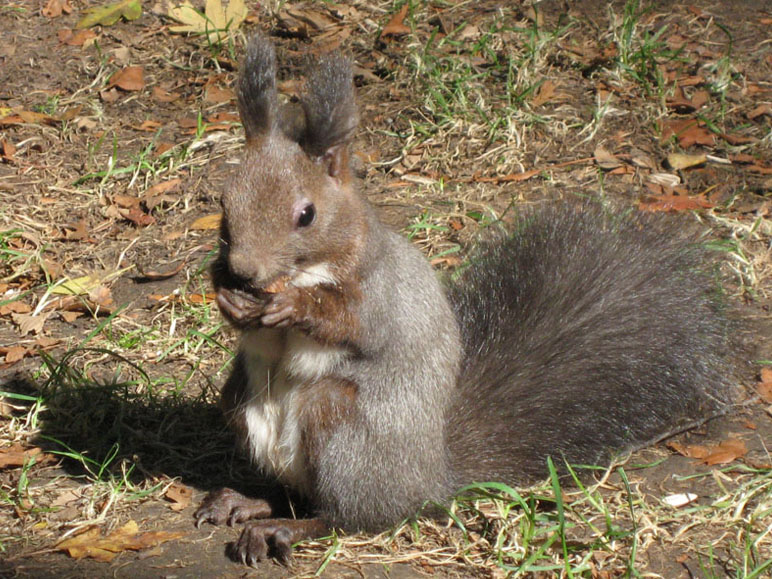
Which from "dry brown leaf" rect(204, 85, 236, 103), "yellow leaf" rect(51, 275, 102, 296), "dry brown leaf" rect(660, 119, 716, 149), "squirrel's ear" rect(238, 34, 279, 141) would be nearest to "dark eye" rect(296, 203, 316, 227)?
"squirrel's ear" rect(238, 34, 279, 141)

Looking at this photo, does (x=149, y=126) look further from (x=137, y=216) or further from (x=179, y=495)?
(x=179, y=495)

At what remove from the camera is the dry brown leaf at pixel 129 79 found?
583cm

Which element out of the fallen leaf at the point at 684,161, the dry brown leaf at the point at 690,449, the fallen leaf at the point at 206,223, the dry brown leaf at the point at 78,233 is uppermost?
the fallen leaf at the point at 684,161

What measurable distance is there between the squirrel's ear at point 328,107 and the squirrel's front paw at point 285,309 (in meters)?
0.40

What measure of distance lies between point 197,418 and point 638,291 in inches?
66.2

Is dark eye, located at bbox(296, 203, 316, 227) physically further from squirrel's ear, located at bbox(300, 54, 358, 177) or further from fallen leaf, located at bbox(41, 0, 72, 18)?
fallen leaf, located at bbox(41, 0, 72, 18)

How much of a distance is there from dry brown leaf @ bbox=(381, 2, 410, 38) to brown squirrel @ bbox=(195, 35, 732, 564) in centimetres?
271

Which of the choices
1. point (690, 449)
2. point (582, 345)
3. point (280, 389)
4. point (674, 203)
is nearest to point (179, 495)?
point (280, 389)

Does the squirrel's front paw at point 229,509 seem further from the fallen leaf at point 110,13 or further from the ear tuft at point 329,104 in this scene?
the fallen leaf at point 110,13

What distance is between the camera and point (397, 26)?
5.93 m

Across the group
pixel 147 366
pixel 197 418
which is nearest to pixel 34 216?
pixel 147 366

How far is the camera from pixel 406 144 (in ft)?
17.2

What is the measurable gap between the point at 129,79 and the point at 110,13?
722 mm

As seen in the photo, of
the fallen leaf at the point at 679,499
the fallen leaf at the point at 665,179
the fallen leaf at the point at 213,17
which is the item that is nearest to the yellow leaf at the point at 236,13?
the fallen leaf at the point at 213,17
